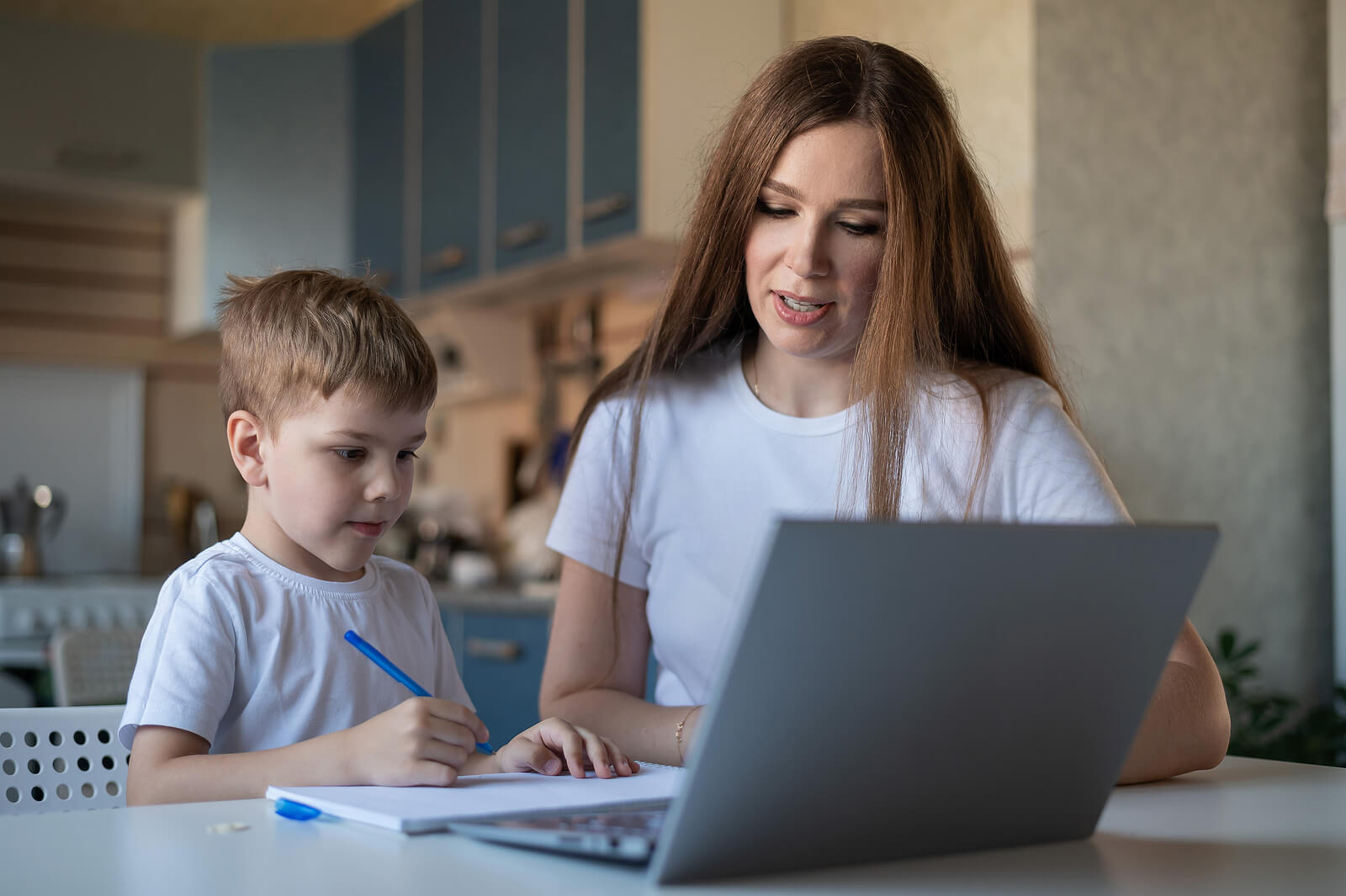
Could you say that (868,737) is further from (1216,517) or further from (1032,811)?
(1216,517)

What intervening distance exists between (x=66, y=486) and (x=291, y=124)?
1.38 meters

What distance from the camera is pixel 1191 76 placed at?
8.23ft

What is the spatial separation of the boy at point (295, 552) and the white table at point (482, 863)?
10.9 inches

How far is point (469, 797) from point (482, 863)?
0.14 m

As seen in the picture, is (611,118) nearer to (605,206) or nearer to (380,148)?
(605,206)

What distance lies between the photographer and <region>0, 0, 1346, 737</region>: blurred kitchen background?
2410 mm

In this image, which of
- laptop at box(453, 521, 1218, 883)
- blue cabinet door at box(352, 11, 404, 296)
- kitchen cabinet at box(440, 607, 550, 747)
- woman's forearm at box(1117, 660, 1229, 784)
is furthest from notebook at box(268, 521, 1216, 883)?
blue cabinet door at box(352, 11, 404, 296)

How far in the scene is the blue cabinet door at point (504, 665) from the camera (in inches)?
105

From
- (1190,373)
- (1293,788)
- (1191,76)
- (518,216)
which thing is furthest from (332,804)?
(518,216)

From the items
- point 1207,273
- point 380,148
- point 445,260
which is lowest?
point 1207,273

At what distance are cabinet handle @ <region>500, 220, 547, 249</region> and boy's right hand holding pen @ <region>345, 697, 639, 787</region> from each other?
7.77 feet

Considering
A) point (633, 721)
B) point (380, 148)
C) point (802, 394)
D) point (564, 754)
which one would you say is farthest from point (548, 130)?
point (564, 754)

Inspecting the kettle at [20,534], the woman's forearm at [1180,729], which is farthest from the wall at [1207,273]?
the kettle at [20,534]

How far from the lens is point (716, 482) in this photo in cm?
127
